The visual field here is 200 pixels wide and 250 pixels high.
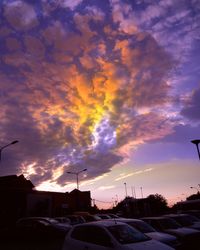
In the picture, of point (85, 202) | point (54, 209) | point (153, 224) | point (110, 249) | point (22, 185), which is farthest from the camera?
point (85, 202)

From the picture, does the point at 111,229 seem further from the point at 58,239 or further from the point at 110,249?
the point at 58,239

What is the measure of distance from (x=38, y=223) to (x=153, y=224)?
A: 11353 mm

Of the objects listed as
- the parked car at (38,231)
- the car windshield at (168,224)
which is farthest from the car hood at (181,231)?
the parked car at (38,231)

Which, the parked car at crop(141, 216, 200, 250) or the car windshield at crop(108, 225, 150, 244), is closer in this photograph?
the car windshield at crop(108, 225, 150, 244)

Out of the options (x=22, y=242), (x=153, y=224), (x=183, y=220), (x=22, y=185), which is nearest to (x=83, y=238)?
(x=153, y=224)

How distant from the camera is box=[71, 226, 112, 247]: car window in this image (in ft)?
30.4

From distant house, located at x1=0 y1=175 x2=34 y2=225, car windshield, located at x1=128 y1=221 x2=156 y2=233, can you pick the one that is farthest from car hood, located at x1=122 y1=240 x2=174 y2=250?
distant house, located at x1=0 y1=175 x2=34 y2=225

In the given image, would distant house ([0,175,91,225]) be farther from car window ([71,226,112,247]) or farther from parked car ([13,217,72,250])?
car window ([71,226,112,247])

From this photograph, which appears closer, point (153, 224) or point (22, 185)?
point (153, 224)

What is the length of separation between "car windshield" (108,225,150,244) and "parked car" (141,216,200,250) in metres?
4.21

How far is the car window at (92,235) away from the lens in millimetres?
9275

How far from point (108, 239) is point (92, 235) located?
83cm

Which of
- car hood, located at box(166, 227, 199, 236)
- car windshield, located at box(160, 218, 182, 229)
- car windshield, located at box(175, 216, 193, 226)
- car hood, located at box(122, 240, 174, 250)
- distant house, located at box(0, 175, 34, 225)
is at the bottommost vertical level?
car hood, located at box(122, 240, 174, 250)

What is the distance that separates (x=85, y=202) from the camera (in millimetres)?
78500
